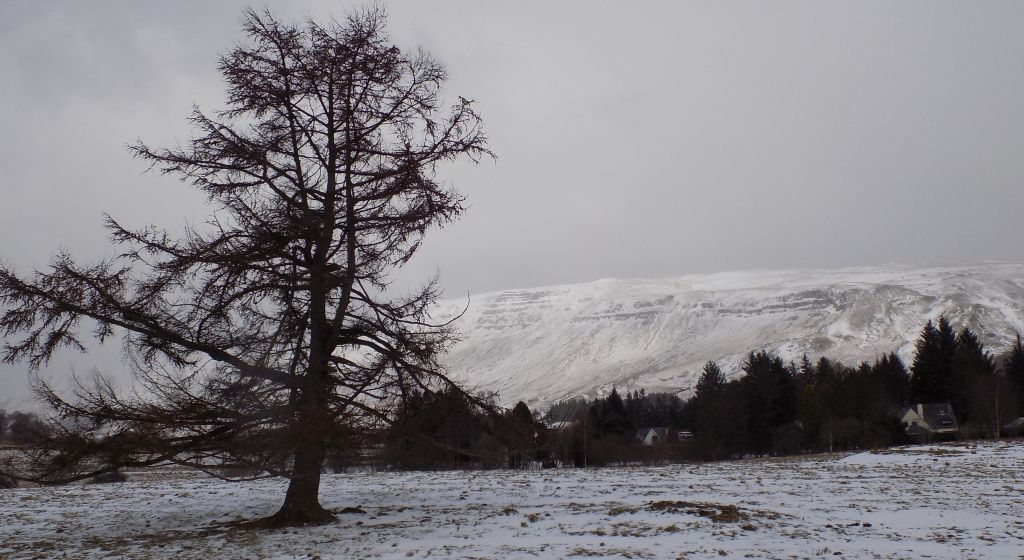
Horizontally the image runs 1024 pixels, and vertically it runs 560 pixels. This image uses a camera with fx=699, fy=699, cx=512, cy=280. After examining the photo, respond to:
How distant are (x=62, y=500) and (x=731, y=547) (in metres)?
23.2

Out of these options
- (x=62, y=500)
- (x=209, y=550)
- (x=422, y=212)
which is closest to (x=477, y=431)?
(x=422, y=212)

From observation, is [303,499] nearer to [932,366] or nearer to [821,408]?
[821,408]

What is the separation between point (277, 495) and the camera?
2317 centimetres

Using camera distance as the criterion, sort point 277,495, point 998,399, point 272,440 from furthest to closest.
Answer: point 998,399 < point 277,495 < point 272,440

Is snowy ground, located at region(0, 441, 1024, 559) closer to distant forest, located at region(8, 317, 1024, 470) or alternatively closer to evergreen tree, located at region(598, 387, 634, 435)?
distant forest, located at region(8, 317, 1024, 470)

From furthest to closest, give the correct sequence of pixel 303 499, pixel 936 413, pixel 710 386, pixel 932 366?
1. pixel 936 413
2. pixel 932 366
3. pixel 710 386
4. pixel 303 499

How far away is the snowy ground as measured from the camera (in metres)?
11.6

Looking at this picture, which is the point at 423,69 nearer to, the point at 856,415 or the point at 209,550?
the point at 209,550

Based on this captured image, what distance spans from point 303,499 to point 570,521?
5665 millimetres

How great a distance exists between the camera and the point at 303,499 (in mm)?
14820

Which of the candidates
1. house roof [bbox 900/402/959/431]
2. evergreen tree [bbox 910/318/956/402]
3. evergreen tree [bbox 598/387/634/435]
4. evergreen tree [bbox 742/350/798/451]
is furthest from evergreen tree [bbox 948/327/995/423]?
evergreen tree [bbox 598/387/634/435]

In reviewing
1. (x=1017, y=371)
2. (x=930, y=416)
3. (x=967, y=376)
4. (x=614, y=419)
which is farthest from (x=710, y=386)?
(x=1017, y=371)

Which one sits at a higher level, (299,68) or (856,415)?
(299,68)

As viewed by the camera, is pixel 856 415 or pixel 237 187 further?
pixel 856 415
